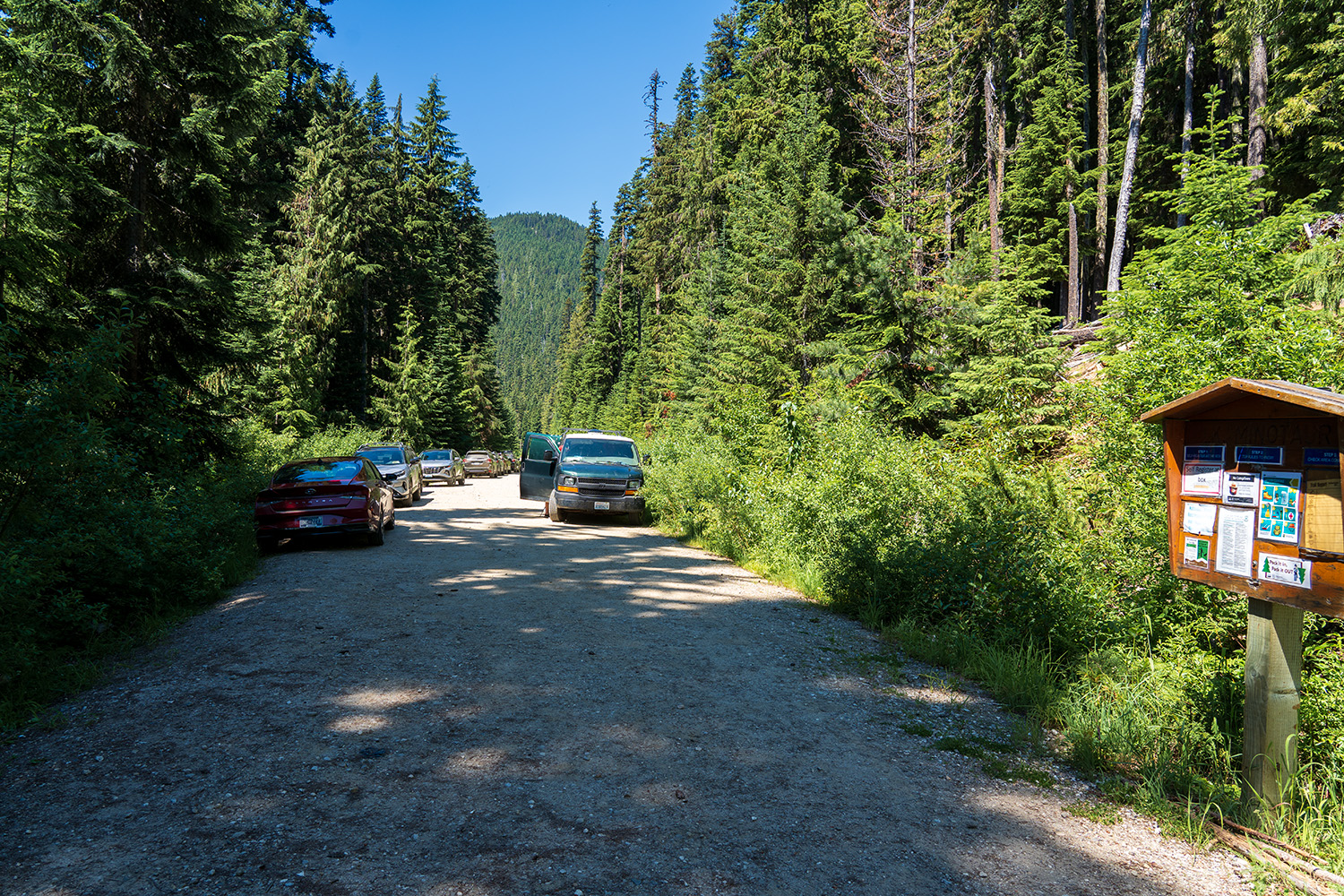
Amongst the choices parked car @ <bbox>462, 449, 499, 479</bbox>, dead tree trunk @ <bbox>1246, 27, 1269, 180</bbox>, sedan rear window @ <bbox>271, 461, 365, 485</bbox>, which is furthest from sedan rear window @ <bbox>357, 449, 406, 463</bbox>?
dead tree trunk @ <bbox>1246, 27, 1269, 180</bbox>

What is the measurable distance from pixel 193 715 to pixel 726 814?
11.8ft

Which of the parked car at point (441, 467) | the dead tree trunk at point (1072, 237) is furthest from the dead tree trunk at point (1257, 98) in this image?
the parked car at point (441, 467)

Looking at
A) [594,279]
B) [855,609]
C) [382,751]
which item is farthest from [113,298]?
[594,279]

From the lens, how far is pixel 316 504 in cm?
1091

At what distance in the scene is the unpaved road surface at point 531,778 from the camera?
2.93 m

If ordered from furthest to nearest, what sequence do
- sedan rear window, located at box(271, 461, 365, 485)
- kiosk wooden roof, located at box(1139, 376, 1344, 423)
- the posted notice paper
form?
sedan rear window, located at box(271, 461, 365, 485)
the posted notice paper
kiosk wooden roof, located at box(1139, 376, 1344, 423)

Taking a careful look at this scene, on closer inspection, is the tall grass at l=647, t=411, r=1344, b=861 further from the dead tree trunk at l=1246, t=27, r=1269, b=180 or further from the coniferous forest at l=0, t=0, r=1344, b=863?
the dead tree trunk at l=1246, t=27, r=1269, b=180

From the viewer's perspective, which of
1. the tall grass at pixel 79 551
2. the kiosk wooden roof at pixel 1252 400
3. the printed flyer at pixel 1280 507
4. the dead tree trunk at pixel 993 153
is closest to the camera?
the kiosk wooden roof at pixel 1252 400

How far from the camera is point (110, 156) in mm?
11406

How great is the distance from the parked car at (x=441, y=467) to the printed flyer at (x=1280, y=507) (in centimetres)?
3050

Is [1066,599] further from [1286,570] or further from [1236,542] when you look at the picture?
[1286,570]

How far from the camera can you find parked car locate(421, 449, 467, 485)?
31172mm

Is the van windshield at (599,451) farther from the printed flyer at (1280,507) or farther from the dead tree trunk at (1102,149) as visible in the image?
the dead tree trunk at (1102,149)

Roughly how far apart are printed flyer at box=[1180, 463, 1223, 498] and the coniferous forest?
1599mm
